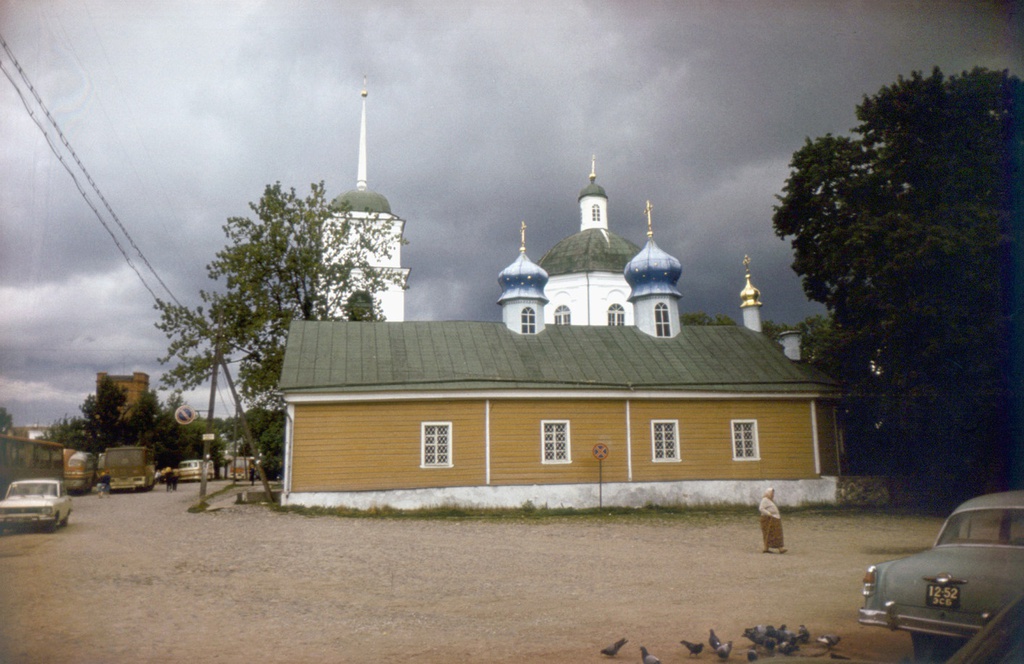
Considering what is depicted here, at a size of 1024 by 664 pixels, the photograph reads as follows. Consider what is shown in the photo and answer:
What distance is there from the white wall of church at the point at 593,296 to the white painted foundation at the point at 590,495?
18.2 metres

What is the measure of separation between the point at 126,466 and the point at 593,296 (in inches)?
1026

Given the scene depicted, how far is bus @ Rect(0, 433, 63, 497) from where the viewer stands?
1921cm

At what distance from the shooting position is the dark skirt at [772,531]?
40.6 feet

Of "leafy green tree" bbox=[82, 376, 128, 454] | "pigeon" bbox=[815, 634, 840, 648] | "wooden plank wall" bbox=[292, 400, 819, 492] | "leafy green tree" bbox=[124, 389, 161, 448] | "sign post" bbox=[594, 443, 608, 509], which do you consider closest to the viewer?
"pigeon" bbox=[815, 634, 840, 648]

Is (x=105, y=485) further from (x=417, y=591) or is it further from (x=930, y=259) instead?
(x=930, y=259)

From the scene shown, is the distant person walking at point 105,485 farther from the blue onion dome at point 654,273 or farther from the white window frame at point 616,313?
the white window frame at point 616,313

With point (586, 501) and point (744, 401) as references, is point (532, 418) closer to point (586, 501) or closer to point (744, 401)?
point (586, 501)

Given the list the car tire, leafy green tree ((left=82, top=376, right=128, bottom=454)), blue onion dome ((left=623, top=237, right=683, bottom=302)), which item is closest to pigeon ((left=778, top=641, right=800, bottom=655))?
the car tire

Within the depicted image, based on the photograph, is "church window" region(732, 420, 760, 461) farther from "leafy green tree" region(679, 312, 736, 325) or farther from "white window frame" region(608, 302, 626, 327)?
"leafy green tree" region(679, 312, 736, 325)

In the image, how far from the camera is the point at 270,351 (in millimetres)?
29016

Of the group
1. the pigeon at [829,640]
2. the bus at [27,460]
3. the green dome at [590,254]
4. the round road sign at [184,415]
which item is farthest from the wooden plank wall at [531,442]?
the green dome at [590,254]

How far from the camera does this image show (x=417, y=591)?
8.91 metres

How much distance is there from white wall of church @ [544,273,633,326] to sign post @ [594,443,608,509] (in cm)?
1853

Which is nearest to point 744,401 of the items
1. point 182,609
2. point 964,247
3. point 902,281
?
point 902,281
